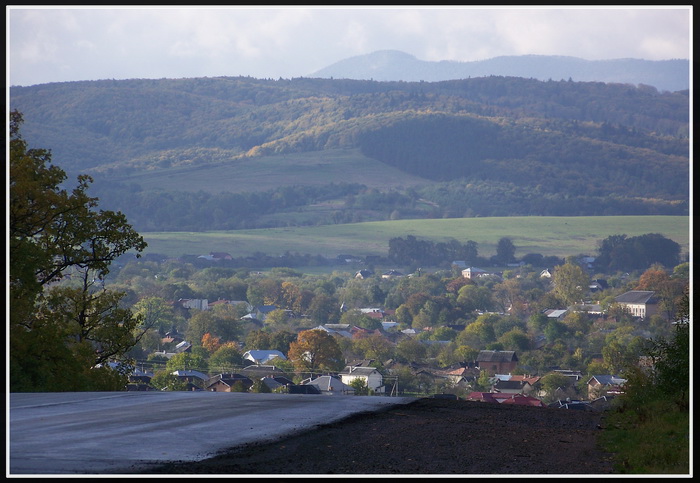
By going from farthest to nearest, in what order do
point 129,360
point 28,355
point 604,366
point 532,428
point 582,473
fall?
point 604,366, point 129,360, point 28,355, point 532,428, point 582,473

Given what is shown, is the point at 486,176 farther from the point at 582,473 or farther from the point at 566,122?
the point at 582,473

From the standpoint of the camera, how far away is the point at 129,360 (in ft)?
60.0

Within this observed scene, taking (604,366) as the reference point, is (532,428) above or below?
above

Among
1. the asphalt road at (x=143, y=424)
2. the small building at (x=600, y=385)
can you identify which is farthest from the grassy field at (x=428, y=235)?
the asphalt road at (x=143, y=424)

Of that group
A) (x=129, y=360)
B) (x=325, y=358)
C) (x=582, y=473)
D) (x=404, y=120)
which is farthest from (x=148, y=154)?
(x=582, y=473)

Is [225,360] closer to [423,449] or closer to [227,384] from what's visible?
[227,384]

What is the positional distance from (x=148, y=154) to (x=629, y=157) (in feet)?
304

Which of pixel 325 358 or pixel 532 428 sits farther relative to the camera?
pixel 325 358


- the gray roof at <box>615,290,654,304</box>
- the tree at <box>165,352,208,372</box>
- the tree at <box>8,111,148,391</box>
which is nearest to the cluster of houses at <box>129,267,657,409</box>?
the gray roof at <box>615,290,654,304</box>

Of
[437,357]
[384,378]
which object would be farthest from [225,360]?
[437,357]

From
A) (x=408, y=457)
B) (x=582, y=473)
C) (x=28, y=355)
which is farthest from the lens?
(x=28, y=355)

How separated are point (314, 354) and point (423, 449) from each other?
35.3 metres

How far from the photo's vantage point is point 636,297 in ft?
226

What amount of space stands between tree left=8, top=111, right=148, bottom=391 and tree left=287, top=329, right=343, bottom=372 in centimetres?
2308
